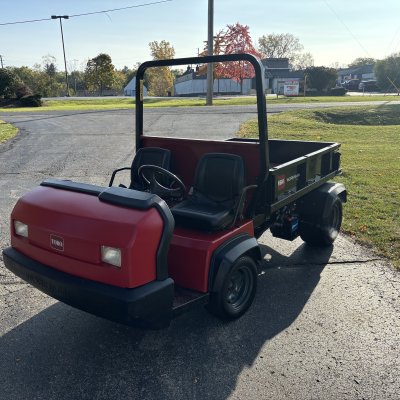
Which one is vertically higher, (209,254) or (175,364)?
(209,254)

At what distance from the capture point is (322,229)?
4645mm

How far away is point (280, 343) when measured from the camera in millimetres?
3082

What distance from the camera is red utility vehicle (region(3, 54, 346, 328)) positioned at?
253 cm

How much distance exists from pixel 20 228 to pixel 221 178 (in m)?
1.71

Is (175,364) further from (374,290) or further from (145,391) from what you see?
(374,290)

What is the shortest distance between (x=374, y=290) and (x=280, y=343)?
1344 millimetres

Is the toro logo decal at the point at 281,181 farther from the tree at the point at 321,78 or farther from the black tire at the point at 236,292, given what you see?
the tree at the point at 321,78

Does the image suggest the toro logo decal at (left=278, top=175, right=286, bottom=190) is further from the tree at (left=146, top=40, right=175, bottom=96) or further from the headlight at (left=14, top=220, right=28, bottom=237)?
the tree at (left=146, top=40, right=175, bottom=96)

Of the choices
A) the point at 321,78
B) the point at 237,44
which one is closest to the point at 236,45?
the point at 237,44

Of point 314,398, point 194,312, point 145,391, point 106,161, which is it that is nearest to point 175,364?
point 145,391

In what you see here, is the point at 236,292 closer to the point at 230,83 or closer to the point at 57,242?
the point at 57,242

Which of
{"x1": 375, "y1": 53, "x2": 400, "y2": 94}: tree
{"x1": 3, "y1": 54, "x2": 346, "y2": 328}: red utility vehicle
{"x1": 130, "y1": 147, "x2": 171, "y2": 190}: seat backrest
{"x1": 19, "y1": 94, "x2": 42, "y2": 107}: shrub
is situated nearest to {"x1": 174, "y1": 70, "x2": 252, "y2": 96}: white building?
{"x1": 375, "y1": 53, "x2": 400, "y2": 94}: tree

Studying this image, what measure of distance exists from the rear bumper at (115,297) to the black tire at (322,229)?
249cm

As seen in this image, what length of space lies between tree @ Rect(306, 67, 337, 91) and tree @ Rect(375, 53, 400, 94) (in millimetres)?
9298
